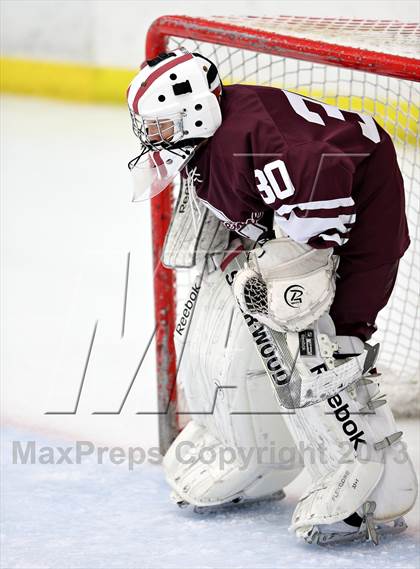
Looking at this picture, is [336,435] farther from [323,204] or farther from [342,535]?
[323,204]

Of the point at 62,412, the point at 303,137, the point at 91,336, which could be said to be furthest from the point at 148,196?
the point at 91,336

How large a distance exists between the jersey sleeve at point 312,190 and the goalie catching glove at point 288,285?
47 millimetres

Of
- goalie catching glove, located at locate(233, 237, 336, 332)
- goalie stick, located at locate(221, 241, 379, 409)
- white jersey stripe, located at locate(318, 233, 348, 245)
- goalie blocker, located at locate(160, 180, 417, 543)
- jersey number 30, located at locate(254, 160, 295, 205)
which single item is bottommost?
goalie blocker, located at locate(160, 180, 417, 543)

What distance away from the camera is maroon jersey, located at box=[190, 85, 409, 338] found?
1739 mm

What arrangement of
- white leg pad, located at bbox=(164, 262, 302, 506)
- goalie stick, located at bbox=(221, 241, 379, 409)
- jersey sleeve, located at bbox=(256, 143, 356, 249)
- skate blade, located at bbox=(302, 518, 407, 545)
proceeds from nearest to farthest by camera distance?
jersey sleeve, located at bbox=(256, 143, 356, 249) < goalie stick, located at bbox=(221, 241, 379, 409) < skate blade, located at bbox=(302, 518, 407, 545) < white leg pad, located at bbox=(164, 262, 302, 506)

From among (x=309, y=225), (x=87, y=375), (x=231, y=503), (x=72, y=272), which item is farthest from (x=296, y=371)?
(x=72, y=272)

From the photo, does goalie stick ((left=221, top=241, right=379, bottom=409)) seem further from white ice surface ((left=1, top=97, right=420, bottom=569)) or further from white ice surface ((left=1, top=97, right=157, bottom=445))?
white ice surface ((left=1, top=97, right=157, bottom=445))

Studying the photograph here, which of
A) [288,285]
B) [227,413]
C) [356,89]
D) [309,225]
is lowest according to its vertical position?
[227,413]

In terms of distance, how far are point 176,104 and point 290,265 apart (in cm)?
33

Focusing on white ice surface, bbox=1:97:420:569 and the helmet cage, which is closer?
the helmet cage

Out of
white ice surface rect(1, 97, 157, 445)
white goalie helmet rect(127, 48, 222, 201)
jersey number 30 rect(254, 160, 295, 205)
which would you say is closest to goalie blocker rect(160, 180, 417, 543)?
jersey number 30 rect(254, 160, 295, 205)

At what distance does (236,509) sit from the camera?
2182 mm

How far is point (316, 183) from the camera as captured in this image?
172 cm

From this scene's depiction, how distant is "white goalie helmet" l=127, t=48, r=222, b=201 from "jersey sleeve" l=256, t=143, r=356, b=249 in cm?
15
